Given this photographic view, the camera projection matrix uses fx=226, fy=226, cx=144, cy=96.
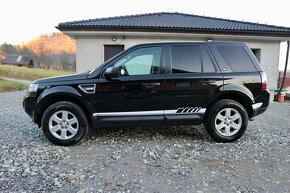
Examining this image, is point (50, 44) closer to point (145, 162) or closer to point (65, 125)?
point (65, 125)

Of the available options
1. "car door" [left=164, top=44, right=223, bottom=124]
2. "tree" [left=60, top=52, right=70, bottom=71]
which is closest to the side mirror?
"car door" [left=164, top=44, right=223, bottom=124]

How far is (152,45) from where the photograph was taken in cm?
449

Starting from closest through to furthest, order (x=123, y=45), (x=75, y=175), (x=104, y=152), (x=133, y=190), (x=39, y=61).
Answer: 1. (x=133, y=190)
2. (x=75, y=175)
3. (x=104, y=152)
4. (x=123, y=45)
5. (x=39, y=61)

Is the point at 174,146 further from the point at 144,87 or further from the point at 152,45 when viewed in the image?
the point at 152,45

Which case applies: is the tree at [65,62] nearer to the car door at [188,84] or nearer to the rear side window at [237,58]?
the car door at [188,84]

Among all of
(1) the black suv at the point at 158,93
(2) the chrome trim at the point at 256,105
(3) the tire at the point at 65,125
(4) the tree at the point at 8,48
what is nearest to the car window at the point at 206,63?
(1) the black suv at the point at 158,93

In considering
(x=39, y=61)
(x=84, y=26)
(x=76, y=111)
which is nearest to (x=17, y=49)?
(x=39, y=61)

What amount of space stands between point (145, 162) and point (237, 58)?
9.17 feet

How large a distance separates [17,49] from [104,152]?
84187 millimetres

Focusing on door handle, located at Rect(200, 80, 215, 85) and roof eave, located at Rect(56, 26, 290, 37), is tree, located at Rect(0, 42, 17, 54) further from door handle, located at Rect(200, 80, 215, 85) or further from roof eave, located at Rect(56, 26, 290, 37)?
door handle, located at Rect(200, 80, 215, 85)

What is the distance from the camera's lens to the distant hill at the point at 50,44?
5728 centimetres

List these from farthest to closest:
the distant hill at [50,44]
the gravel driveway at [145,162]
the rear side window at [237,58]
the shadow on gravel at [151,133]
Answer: the distant hill at [50,44] < the shadow on gravel at [151,133] < the rear side window at [237,58] < the gravel driveway at [145,162]

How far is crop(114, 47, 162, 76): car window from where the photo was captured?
432 cm

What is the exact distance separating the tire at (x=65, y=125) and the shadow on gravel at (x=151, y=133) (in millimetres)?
582
